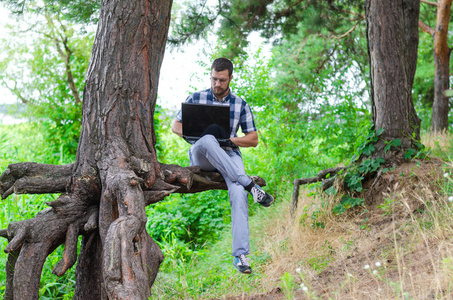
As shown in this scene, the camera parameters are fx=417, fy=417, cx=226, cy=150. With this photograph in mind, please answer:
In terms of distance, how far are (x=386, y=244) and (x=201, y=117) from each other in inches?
92.3

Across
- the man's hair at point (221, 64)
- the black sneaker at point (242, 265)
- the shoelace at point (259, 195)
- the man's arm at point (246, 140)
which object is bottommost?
the black sneaker at point (242, 265)

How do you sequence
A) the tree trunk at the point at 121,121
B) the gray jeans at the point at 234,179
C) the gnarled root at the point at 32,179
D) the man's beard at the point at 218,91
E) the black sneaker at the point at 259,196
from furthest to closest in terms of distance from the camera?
the man's beard at the point at 218,91, the black sneaker at the point at 259,196, the gray jeans at the point at 234,179, the gnarled root at the point at 32,179, the tree trunk at the point at 121,121

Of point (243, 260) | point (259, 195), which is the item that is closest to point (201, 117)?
point (259, 195)

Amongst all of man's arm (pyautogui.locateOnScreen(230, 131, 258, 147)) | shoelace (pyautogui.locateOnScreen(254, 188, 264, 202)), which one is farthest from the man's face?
shoelace (pyautogui.locateOnScreen(254, 188, 264, 202))

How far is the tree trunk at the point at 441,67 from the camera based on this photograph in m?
10.6

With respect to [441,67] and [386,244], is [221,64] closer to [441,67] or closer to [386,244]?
[386,244]

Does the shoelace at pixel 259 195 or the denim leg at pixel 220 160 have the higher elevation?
the denim leg at pixel 220 160

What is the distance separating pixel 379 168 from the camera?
531 centimetres

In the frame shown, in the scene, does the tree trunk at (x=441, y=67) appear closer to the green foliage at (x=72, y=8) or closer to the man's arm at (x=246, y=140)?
the man's arm at (x=246, y=140)

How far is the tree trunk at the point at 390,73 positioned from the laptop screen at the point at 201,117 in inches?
98.8

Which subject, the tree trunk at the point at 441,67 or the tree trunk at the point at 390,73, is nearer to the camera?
the tree trunk at the point at 390,73

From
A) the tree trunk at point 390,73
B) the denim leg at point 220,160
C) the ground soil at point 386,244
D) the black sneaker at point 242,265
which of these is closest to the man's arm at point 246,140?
the denim leg at point 220,160

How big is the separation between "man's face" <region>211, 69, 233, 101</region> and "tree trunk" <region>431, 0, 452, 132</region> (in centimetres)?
822

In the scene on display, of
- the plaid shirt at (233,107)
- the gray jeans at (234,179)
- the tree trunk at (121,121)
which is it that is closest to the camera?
the tree trunk at (121,121)
